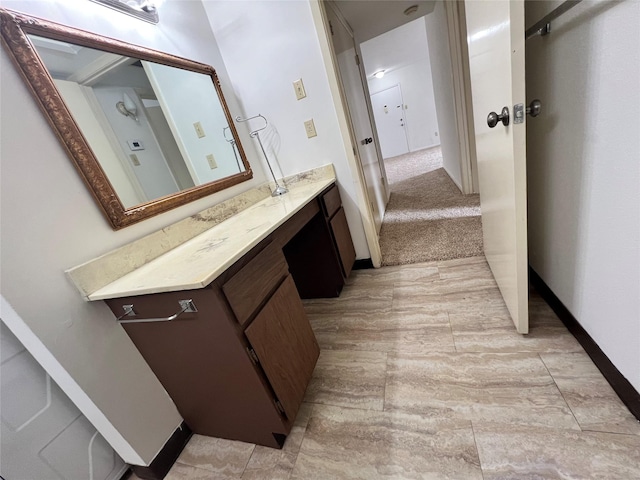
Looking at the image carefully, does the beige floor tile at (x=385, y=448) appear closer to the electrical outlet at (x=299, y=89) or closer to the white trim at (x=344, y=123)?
the white trim at (x=344, y=123)

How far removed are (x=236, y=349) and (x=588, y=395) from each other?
3.84 ft

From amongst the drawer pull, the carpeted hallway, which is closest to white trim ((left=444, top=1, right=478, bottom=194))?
the carpeted hallway

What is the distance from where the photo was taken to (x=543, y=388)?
3.01ft

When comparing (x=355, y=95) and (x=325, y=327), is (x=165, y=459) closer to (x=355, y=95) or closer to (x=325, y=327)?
(x=325, y=327)

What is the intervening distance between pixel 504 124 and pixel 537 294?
95cm

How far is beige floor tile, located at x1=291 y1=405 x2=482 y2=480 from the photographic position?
80 centimetres

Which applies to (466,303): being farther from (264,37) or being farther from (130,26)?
(130,26)

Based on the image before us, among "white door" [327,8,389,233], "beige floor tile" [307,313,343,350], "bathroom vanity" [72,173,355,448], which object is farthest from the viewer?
"white door" [327,8,389,233]

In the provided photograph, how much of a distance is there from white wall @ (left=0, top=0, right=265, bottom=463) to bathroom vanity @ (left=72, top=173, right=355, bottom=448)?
0.22ft

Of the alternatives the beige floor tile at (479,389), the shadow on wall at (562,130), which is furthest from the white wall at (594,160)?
the beige floor tile at (479,389)

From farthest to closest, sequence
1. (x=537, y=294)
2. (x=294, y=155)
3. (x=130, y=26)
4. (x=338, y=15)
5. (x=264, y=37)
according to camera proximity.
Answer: (x=338, y=15) < (x=294, y=155) < (x=264, y=37) < (x=537, y=294) < (x=130, y=26)

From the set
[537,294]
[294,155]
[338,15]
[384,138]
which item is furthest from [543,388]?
[384,138]

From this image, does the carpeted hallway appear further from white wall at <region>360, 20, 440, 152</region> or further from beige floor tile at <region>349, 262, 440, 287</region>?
white wall at <region>360, 20, 440, 152</region>

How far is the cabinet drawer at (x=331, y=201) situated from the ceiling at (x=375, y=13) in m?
1.64
